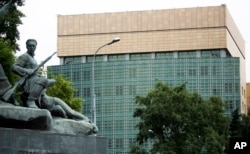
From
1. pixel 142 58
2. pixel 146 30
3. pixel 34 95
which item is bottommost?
pixel 34 95

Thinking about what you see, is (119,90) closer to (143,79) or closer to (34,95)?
(143,79)

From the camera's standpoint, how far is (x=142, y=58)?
104 metres

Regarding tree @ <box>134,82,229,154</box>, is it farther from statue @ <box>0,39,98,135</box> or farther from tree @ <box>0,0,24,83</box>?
statue @ <box>0,39,98,135</box>

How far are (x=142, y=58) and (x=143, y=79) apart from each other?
10.7 m

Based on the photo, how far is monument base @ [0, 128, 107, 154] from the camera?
15.3 meters

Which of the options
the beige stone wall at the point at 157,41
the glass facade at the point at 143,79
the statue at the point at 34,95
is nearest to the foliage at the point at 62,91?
the statue at the point at 34,95

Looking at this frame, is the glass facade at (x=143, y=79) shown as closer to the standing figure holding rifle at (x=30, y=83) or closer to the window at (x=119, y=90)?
the window at (x=119, y=90)

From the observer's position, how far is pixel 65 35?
106 metres

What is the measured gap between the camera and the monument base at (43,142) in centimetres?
1532

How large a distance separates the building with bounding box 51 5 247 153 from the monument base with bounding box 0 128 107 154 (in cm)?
7126

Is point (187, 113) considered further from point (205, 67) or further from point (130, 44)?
point (130, 44)

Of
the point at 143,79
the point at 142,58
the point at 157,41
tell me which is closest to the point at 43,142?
the point at 143,79

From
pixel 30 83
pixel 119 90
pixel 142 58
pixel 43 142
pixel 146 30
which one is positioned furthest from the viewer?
pixel 142 58

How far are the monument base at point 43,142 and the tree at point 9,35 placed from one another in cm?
1451
